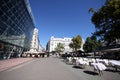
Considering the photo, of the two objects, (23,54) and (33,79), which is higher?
(23,54)

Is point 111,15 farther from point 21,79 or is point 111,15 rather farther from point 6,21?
point 6,21

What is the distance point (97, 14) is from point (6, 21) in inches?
779

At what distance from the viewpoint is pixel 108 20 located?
26312 millimetres

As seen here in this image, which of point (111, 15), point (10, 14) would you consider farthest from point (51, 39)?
point (111, 15)

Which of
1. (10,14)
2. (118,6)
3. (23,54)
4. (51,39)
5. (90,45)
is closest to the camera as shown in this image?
(118,6)

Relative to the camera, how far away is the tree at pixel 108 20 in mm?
23377

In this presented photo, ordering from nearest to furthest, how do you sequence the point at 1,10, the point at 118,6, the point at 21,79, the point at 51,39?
1. the point at 21,79
2. the point at 118,6
3. the point at 1,10
4. the point at 51,39

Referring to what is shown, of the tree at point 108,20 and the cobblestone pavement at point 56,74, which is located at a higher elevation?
the tree at point 108,20

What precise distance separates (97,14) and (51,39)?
533 feet

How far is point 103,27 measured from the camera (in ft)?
90.4

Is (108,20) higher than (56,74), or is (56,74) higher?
(108,20)

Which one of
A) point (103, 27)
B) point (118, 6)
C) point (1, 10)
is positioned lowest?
point (103, 27)

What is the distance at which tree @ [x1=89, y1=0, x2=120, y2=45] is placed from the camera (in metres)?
23.4

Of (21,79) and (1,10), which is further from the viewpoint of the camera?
(1,10)
